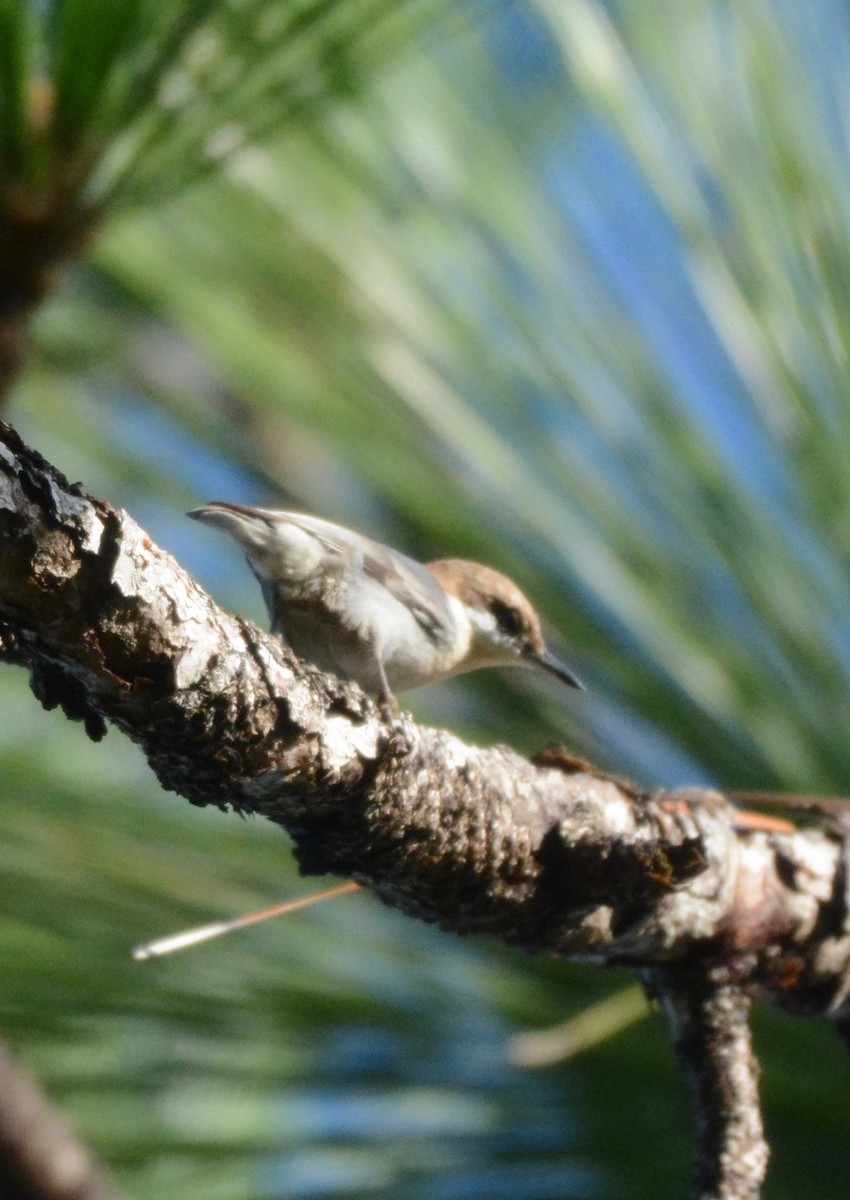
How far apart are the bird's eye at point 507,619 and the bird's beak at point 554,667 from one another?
63mm

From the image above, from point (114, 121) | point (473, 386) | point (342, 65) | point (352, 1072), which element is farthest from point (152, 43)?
point (352, 1072)

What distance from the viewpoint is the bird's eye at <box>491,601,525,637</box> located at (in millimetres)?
2348

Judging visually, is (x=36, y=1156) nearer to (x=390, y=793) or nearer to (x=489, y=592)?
(x=390, y=793)

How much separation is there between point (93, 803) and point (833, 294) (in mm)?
1315

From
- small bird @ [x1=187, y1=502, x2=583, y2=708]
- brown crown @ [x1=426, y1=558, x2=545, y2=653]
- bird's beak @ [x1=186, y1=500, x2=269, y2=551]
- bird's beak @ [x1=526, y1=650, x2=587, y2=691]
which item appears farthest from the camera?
brown crown @ [x1=426, y1=558, x2=545, y2=653]

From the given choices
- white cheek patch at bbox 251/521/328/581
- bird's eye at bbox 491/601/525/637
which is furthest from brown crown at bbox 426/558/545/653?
white cheek patch at bbox 251/521/328/581

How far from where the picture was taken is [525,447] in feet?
7.29

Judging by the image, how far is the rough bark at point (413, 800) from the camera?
0.98 m

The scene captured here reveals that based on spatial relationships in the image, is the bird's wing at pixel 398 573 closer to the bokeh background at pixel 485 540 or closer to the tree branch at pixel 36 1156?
the bokeh background at pixel 485 540

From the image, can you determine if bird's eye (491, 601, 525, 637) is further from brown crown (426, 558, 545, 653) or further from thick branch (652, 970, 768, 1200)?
thick branch (652, 970, 768, 1200)

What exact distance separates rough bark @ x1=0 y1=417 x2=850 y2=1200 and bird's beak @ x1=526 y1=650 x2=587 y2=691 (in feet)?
1.77

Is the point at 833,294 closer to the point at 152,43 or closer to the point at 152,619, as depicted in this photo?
the point at 152,43

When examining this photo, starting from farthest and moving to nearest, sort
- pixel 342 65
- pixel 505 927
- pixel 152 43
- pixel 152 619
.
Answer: pixel 342 65, pixel 152 43, pixel 505 927, pixel 152 619

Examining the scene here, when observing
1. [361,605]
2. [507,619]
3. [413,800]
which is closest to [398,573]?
[361,605]
